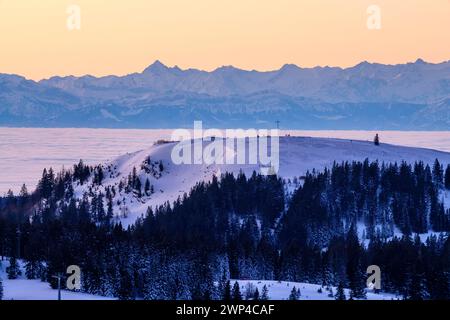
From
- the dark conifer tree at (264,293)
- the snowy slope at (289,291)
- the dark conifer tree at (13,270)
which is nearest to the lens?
the dark conifer tree at (264,293)

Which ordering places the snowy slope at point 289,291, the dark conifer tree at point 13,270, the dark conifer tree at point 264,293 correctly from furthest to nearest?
the dark conifer tree at point 13,270, the snowy slope at point 289,291, the dark conifer tree at point 264,293

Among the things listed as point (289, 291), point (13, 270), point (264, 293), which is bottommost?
point (13, 270)

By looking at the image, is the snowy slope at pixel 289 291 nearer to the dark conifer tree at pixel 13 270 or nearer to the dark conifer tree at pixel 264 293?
the dark conifer tree at pixel 264 293

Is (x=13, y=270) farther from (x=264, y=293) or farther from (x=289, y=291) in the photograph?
(x=264, y=293)

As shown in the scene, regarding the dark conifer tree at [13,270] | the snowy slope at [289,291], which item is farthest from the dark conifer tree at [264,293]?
the dark conifer tree at [13,270]

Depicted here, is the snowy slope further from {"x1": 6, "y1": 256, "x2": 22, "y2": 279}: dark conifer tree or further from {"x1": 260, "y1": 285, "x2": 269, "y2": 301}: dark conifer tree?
{"x1": 6, "y1": 256, "x2": 22, "y2": 279}: dark conifer tree

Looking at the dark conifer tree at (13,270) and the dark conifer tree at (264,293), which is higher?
the dark conifer tree at (264,293)

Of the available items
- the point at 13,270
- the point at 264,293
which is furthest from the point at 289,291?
the point at 13,270

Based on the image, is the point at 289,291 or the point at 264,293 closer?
the point at 264,293

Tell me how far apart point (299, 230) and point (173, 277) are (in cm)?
7345

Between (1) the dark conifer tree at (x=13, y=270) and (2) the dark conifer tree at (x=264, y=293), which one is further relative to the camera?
(1) the dark conifer tree at (x=13, y=270)

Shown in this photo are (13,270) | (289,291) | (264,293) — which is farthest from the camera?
(13,270)
